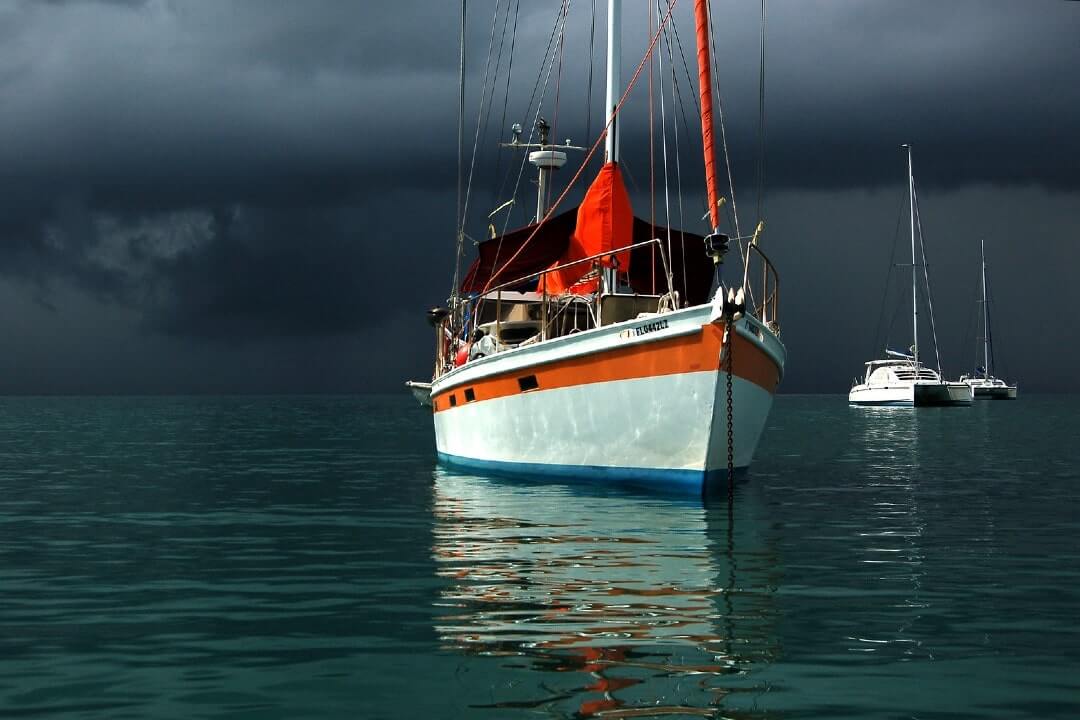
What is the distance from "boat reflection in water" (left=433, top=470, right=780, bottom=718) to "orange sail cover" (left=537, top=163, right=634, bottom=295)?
7.71 meters

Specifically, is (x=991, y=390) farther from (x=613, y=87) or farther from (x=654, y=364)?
(x=654, y=364)

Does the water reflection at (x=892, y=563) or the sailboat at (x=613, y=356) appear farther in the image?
the sailboat at (x=613, y=356)

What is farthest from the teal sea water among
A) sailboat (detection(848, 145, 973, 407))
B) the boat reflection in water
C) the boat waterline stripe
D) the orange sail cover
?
sailboat (detection(848, 145, 973, 407))

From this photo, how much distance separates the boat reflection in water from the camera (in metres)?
7.29

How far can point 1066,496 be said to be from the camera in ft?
76.4

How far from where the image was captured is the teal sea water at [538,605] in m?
7.29

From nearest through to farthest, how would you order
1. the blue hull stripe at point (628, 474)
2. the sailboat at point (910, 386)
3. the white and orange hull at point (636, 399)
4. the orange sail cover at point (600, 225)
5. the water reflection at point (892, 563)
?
the water reflection at point (892, 563) < the white and orange hull at point (636, 399) < the blue hull stripe at point (628, 474) < the orange sail cover at point (600, 225) < the sailboat at point (910, 386)

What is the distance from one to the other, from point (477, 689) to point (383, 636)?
6.10ft

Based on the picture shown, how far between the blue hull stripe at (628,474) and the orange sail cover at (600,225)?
4.26 meters

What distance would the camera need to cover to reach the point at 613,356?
19.8m

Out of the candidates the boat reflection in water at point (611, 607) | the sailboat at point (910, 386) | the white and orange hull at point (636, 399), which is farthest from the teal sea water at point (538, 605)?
the sailboat at point (910, 386)

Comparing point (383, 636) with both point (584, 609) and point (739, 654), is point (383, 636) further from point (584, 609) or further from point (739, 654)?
point (739, 654)

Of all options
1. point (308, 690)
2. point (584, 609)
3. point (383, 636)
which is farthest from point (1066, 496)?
point (308, 690)

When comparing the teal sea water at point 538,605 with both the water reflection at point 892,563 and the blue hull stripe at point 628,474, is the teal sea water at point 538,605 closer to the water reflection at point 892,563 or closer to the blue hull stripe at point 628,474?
the water reflection at point 892,563
